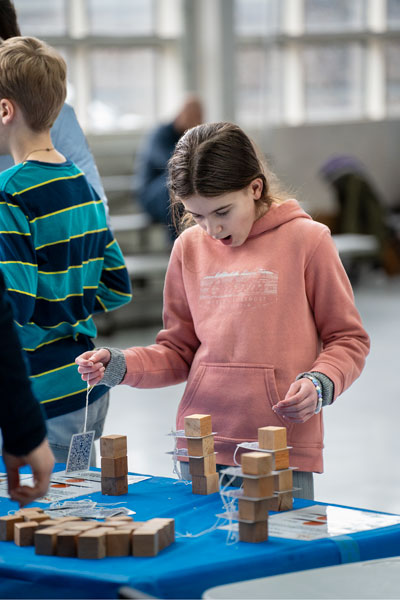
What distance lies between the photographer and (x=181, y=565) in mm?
1332

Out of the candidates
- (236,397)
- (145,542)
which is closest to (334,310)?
(236,397)

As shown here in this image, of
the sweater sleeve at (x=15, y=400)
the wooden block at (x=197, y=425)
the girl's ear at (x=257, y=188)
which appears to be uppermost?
the girl's ear at (x=257, y=188)

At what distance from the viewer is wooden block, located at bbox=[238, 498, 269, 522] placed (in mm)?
1438

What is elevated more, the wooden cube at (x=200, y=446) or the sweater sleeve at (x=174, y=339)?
the sweater sleeve at (x=174, y=339)

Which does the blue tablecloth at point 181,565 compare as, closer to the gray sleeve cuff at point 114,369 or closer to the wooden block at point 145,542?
the wooden block at point 145,542

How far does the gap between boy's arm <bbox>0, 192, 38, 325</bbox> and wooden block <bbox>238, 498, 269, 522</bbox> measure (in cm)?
65

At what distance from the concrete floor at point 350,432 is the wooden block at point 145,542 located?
6.84 feet

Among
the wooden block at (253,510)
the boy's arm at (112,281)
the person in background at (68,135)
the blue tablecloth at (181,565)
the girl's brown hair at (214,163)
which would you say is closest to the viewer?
the blue tablecloth at (181,565)

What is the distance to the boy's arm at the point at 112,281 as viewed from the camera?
2.19 metres

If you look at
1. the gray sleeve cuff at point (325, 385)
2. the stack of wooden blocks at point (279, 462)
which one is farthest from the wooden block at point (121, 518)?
the gray sleeve cuff at point (325, 385)

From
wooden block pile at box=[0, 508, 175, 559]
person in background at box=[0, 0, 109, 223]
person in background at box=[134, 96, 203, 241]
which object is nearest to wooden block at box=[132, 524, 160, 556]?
wooden block pile at box=[0, 508, 175, 559]

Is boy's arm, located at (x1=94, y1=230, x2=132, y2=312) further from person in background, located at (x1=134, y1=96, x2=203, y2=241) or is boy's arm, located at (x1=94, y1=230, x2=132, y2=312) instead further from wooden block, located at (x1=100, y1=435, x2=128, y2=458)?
person in background, located at (x1=134, y1=96, x2=203, y2=241)

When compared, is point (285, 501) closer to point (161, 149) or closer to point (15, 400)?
point (15, 400)

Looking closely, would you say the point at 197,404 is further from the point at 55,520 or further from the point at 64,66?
the point at 64,66
